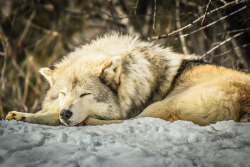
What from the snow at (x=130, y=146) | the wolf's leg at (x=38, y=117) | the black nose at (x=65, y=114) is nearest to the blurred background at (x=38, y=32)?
the wolf's leg at (x=38, y=117)

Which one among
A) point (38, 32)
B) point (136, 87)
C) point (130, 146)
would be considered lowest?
point (130, 146)

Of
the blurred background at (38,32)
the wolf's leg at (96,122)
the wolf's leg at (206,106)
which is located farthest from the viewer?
the blurred background at (38,32)

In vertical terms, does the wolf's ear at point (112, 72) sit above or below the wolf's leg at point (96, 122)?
above

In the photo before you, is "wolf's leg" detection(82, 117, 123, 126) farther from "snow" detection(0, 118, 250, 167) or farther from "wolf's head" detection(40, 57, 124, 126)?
"snow" detection(0, 118, 250, 167)

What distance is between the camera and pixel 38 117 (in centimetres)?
296

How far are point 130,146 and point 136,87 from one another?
1.58 m

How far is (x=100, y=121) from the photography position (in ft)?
9.66

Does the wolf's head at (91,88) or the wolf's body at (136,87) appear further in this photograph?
the wolf's head at (91,88)

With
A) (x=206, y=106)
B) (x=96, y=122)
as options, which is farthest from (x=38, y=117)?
(x=206, y=106)

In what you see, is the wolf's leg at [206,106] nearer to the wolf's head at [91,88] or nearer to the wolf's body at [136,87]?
the wolf's body at [136,87]

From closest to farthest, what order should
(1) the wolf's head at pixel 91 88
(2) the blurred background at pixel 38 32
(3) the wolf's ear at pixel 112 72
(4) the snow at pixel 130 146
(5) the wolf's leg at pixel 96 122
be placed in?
(4) the snow at pixel 130 146
(5) the wolf's leg at pixel 96 122
(1) the wolf's head at pixel 91 88
(3) the wolf's ear at pixel 112 72
(2) the blurred background at pixel 38 32

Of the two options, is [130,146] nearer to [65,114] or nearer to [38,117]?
[65,114]

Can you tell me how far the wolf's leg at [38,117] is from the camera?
2.84 m

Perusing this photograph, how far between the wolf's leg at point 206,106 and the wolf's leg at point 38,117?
3.61 ft
